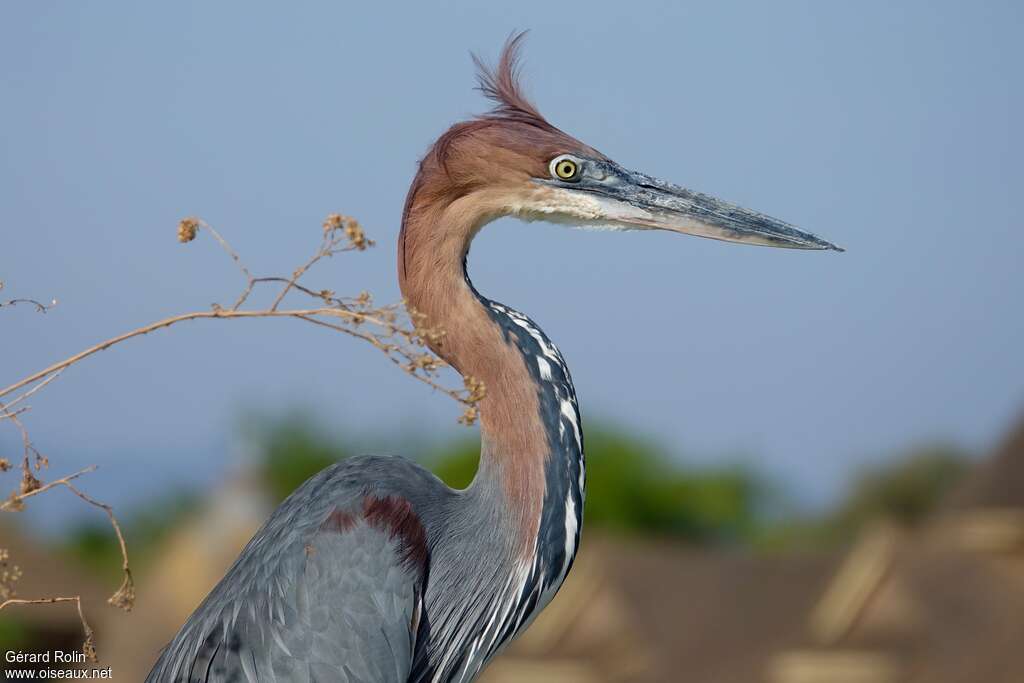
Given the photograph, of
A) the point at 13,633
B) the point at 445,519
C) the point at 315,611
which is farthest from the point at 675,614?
the point at 315,611

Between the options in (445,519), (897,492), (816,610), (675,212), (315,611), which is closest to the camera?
(315,611)

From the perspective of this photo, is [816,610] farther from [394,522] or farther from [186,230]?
[186,230]

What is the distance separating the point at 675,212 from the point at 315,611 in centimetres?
148

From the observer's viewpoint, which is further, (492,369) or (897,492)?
(897,492)

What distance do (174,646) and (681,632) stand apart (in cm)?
1730

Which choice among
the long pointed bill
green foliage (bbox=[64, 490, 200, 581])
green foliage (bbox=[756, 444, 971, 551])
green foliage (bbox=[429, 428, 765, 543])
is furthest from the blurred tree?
the long pointed bill

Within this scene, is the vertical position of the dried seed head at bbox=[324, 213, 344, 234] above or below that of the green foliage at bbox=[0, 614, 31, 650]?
above

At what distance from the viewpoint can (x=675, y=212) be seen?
384cm

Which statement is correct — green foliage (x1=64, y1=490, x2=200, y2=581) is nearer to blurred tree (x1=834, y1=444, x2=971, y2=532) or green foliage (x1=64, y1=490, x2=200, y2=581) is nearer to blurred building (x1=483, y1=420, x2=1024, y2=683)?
blurred building (x1=483, y1=420, x2=1024, y2=683)

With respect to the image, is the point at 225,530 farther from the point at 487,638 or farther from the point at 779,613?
the point at 487,638

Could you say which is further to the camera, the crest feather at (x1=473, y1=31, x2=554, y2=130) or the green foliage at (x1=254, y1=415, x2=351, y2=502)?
the green foliage at (x1=254, y1=415, x2=351, y2=502)

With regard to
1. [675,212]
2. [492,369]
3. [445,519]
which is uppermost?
[675,212]

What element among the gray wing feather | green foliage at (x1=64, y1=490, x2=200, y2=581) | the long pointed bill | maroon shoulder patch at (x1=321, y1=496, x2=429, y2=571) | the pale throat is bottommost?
green foliage at (x1=64, y1=490, x2=200, y2=581)

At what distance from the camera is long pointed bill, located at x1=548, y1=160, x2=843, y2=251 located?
3801mm
